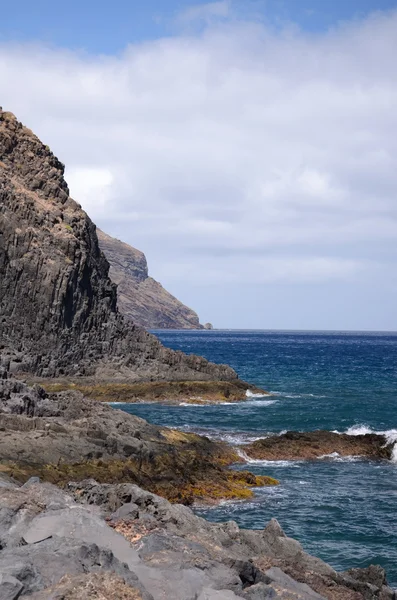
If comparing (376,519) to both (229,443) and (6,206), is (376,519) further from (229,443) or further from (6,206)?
(6,206)

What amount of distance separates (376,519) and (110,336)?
5233 cm

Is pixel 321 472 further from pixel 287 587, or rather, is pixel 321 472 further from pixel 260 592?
pixel 260 592

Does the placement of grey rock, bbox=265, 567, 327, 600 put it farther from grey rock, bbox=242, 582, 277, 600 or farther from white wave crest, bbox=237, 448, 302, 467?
white wave crest, bbox=237, 448, 302, 467

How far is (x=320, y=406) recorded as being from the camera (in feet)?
209

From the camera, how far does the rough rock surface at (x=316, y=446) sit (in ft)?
131

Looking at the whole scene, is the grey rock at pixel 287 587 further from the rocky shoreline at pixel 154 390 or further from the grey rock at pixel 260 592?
the rocky shoreline at pixel 154 390

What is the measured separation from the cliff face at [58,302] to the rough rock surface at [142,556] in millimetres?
53067

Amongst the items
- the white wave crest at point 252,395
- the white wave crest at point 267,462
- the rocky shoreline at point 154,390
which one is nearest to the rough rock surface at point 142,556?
the white wave crest at point 267,462

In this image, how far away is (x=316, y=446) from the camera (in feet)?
135

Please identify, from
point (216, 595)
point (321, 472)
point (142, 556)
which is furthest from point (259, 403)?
point (216, 595)

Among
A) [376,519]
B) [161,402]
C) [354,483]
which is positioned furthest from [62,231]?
[376,519]

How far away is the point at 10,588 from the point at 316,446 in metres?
32.5

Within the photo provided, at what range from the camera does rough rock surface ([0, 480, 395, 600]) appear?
436 inches

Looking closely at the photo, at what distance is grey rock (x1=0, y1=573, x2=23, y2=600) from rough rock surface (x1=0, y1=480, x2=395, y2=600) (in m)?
0.01
